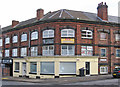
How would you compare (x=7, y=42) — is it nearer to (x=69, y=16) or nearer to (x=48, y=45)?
(x=48, y=45)

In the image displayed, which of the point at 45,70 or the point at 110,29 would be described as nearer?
the point at 45,70

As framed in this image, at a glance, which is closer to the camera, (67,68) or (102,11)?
(67,68)

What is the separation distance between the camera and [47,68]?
91.7ft

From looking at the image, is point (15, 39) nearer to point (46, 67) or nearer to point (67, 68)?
point (46, 67)

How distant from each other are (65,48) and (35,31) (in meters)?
6.66

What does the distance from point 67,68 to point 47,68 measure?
10.4 feet

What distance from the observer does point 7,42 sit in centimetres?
4019

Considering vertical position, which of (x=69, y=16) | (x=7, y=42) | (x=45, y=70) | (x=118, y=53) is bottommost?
(x=45, y=70)

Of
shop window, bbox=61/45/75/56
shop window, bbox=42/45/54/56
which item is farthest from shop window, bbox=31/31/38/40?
shop window, bbox=61/45/75/56

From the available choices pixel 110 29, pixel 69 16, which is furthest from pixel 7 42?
pixel 110 29

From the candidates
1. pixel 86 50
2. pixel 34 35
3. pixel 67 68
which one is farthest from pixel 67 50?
pixel 34 35

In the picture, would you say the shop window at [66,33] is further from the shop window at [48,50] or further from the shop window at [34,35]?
the shop window at [34,35]

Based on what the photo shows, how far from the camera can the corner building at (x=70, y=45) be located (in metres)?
27.7

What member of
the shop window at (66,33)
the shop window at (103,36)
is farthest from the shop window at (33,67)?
the shop window at (103,36)
